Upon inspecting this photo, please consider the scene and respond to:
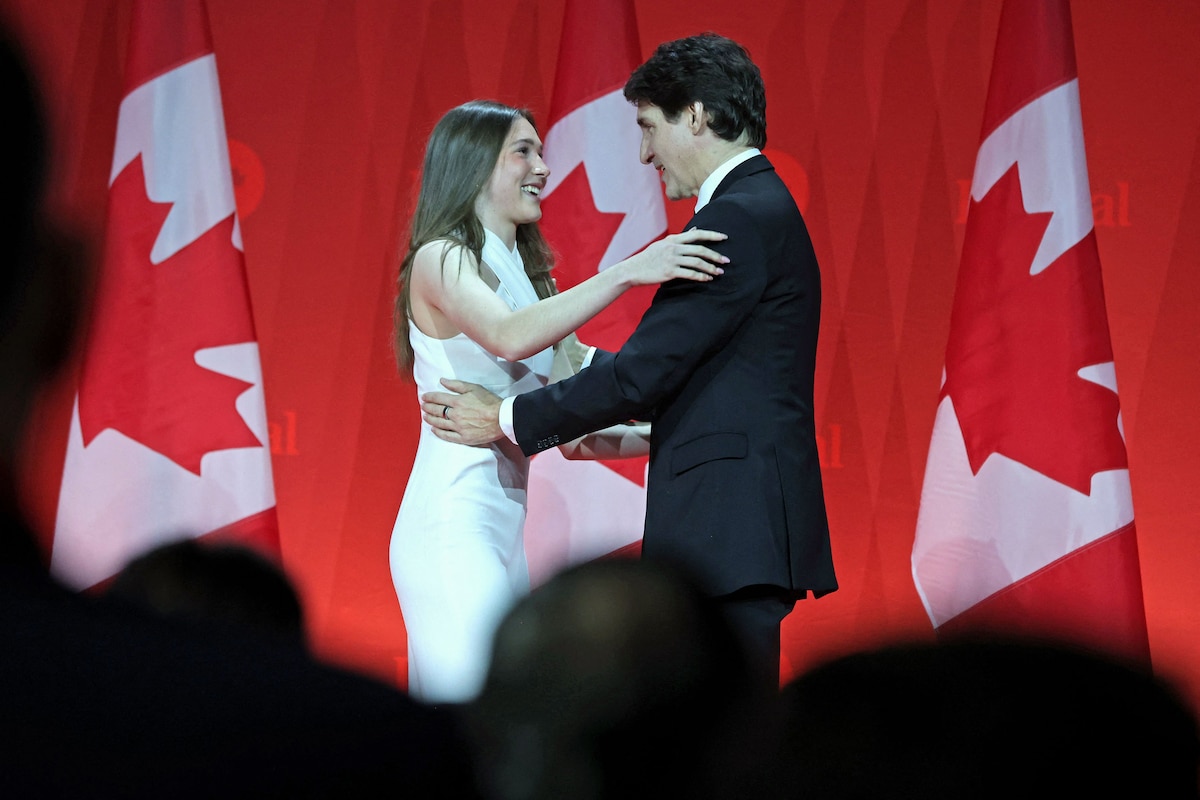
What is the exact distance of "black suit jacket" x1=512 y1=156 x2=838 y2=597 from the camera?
1717mm

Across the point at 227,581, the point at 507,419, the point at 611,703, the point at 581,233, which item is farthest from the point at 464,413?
the point at 611,703

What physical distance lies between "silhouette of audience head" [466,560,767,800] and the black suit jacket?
143 cm

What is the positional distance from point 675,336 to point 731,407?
0.45ft

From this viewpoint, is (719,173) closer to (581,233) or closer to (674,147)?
(674,147)

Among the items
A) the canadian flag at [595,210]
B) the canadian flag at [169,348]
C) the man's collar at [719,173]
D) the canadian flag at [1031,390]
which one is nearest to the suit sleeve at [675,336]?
the man's collar at [719,173]

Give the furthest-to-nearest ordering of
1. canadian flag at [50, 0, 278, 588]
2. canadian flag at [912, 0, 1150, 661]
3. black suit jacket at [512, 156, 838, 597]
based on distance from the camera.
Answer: canadian flag at [50, 0, 278, 588], canadian flag at [912, 0, 1150, 661], black suit jacket at [512, 156, 838, 597]

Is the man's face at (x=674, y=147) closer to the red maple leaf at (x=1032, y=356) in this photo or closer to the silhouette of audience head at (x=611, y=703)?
the red maple leaf at (x=1032, y=356)

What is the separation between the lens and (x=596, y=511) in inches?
127

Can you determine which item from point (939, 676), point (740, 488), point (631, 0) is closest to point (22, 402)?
point (939, 676)

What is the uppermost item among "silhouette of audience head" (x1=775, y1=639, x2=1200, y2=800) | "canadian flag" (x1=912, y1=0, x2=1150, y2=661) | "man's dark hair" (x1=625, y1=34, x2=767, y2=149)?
"man's dark hair" (x1=625, y1=34, x2=767, y2=149)

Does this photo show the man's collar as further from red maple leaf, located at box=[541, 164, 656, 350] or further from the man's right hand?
red maple leaf, located at box=[541, 164, 656, 350]

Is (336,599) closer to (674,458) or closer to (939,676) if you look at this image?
(674,458)

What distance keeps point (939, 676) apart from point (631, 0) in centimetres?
330

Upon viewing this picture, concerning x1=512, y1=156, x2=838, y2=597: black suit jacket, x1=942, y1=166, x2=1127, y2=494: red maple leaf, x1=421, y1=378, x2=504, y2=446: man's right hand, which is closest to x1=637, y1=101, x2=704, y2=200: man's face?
x1=512, y1=156, x2=838, y2=597: black suit jacket
